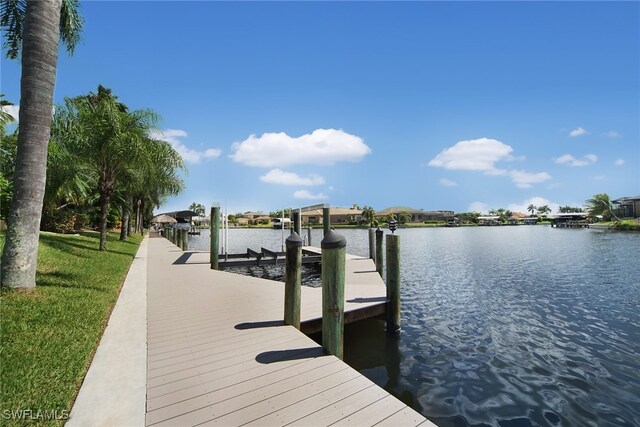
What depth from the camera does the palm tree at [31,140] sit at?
635cm

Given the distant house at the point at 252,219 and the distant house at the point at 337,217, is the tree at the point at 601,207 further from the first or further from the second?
the distant house at the point at 252,219

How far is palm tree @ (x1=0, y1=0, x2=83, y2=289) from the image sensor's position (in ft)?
20.8

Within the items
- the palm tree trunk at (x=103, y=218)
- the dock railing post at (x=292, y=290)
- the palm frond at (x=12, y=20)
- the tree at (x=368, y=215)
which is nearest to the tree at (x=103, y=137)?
the palm tree trunk at (x=103, y=218)

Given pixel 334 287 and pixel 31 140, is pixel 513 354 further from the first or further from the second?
pixel 31 140

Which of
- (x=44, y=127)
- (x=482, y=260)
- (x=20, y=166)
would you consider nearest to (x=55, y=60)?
(x=44, y=127)

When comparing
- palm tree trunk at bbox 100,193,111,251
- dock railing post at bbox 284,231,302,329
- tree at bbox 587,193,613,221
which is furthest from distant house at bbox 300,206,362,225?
dock railing post at bbox 284,231,302,329

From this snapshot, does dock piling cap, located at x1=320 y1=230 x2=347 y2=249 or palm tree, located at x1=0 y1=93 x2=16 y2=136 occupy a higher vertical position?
palm tree, located at x1=0 y1=93 x2=16 y2=136

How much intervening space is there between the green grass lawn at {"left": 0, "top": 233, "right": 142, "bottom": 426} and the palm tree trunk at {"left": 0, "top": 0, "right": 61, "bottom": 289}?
599mm

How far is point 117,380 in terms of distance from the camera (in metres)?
3.69

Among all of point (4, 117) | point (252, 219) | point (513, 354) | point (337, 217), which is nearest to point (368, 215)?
point (337, 217)

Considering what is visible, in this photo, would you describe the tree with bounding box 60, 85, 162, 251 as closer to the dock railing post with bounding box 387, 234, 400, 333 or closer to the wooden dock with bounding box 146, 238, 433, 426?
the wooden dock with bounding box 146, 238, 433, 426

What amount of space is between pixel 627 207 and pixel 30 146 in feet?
347

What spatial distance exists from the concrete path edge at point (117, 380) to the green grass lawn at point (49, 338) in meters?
0.12

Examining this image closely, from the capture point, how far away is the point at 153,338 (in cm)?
501
